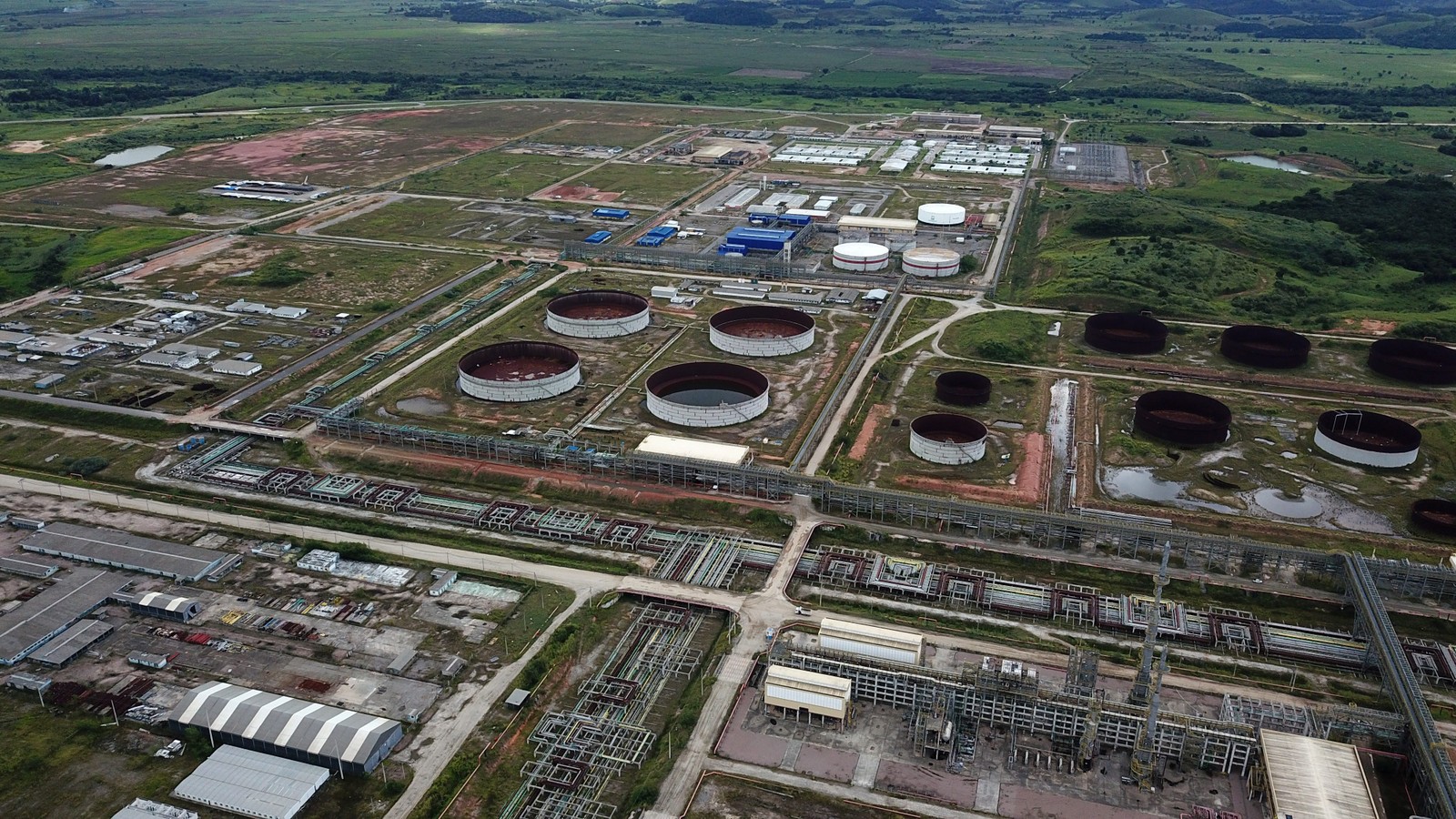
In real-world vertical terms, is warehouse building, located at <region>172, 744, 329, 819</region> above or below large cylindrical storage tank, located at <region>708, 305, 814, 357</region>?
below

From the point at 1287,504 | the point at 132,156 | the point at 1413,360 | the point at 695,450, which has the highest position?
the point at 132,156

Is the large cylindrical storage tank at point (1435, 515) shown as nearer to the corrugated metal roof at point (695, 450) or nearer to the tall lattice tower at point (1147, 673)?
the tall lattice tower at point (1147, 673)

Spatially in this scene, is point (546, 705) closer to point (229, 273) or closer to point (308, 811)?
point (308, 811)

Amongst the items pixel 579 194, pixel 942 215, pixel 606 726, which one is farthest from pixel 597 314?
pixel 606 726

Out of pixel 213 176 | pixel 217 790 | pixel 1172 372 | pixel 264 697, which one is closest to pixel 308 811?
pixel 217 790

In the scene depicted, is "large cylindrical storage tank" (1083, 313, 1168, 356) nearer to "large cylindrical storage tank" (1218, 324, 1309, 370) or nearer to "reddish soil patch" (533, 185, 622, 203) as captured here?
"large cylindrical storage tank" (1218, 324, 1309, 370)

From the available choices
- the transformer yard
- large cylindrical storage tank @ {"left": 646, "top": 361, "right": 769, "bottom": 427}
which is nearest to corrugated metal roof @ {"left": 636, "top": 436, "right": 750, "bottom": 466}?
the transformer yard

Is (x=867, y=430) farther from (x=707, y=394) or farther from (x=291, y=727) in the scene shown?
(x=291, y=727)
